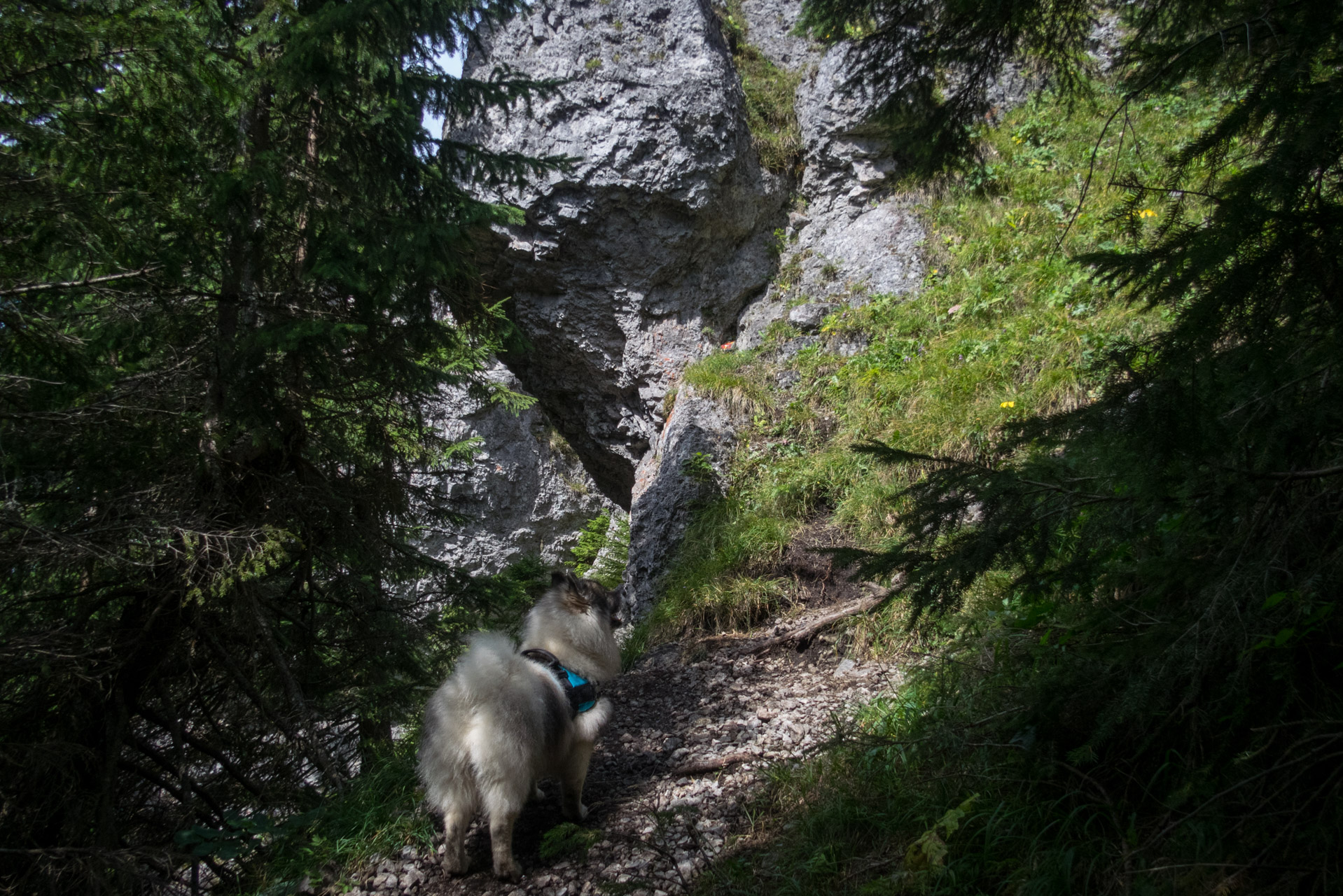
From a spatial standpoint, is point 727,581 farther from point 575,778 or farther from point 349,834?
point 349,834

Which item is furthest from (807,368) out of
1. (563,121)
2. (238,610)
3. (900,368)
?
(238,610)

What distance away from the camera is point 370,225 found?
4.35m

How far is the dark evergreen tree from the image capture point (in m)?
1.83

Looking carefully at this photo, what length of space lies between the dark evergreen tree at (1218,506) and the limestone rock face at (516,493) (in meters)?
10.5

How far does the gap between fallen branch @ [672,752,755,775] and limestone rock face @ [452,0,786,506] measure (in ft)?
22.3

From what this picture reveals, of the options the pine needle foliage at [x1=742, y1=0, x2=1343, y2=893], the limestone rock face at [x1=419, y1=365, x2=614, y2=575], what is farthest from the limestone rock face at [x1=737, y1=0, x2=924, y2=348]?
the pine needle foliage at [x1=742, y1=0, x2=1343, y2=893]

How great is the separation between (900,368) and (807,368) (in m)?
1.19

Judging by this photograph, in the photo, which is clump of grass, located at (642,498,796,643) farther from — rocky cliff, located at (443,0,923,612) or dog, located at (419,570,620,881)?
dog, located at (419,570,620,881)

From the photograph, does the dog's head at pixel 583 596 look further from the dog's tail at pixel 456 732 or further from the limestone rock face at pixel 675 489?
the limestone rock face at pixel 675 489

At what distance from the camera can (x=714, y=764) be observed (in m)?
3.82

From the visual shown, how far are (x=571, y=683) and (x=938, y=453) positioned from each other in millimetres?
4055

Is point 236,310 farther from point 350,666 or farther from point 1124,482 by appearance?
point 1124,482

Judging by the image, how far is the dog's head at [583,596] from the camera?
13.3ft

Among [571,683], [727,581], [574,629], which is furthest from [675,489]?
[571,683]
